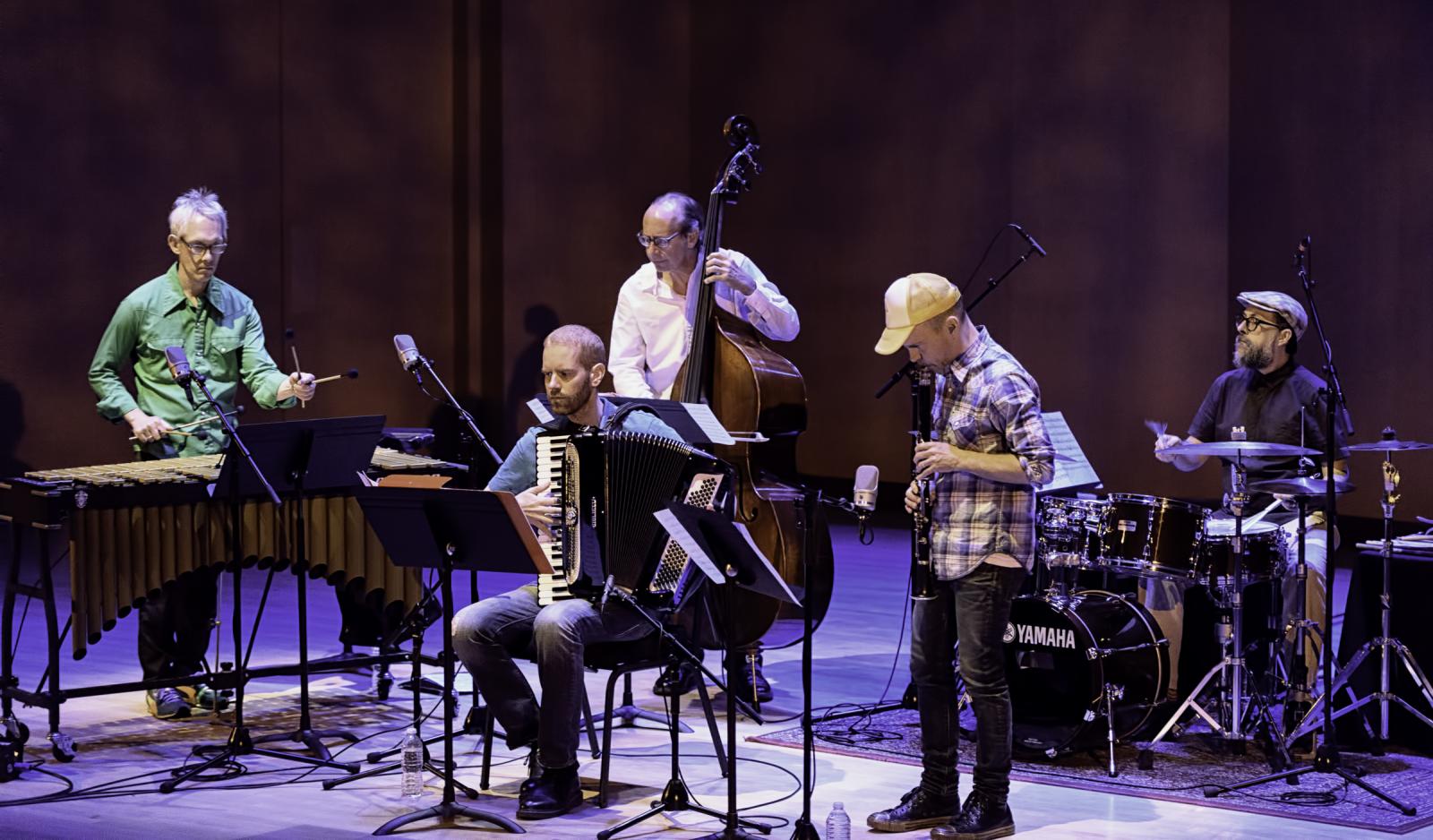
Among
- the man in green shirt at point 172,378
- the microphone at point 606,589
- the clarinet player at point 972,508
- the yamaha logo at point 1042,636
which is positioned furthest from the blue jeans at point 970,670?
the man in green shirt at point 172,378

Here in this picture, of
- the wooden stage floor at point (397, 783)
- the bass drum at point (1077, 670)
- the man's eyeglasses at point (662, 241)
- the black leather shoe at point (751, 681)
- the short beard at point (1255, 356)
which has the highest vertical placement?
the man's eyeglasses at point (662, 241)

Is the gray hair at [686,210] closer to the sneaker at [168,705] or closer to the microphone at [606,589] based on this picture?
the microphone at [606,589]

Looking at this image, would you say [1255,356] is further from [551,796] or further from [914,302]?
[551,796]

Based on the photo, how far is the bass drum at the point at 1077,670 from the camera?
17.0 ft

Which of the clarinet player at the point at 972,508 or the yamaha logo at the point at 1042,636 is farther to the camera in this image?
the yamaha logo at the point at 1042,636

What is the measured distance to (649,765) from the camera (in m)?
5.24

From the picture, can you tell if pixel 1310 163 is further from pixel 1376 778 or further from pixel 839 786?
pixel 839 786

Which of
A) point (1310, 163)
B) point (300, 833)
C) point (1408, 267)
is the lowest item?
point (300, 833)

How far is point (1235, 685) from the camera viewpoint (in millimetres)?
5320

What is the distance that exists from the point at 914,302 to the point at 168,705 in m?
3.20

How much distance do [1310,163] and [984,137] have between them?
204cm

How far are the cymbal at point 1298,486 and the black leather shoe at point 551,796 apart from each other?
242 cm

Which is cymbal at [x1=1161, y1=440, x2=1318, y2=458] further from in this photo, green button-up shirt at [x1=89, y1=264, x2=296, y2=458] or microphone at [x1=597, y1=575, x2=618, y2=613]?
green button-up shirt at [x1=89, y1=264, x2=296, y2=458]

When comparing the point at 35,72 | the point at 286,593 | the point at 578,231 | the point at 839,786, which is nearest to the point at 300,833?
the point at 839,786
